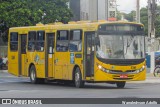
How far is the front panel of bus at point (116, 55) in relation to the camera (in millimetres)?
26578

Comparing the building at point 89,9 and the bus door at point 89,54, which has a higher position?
the building at point 89,9

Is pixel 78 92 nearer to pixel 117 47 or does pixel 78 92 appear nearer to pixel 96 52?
pixel 96 52

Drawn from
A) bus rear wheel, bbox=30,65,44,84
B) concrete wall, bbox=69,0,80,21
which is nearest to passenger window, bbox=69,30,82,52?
bus rear wheel, bbox=30,65,44,84

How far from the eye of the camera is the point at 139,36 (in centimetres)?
2752

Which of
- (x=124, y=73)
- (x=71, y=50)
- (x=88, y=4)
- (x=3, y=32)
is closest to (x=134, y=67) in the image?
(x=124, y=73)

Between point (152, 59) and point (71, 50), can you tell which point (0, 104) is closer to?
point (71, 50)

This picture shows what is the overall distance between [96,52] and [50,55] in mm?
4234

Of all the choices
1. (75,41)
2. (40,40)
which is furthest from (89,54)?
(40,40)

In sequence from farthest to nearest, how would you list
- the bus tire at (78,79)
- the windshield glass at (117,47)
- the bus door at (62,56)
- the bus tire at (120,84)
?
the bus door at (62,56)
the bus tire at (120,84)
the bus tire at (78,79)
the windshield glass at (117,47)

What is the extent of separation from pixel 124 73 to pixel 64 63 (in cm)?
362

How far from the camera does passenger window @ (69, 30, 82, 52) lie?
27.6 meters

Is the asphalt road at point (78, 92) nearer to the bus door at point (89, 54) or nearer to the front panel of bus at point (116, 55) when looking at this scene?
the front panel of bus at point (116, 55)

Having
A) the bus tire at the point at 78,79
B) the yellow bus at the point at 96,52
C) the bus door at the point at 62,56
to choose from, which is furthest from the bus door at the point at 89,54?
the bus door at the point at 62,56

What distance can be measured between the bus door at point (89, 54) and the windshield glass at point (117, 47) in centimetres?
54
